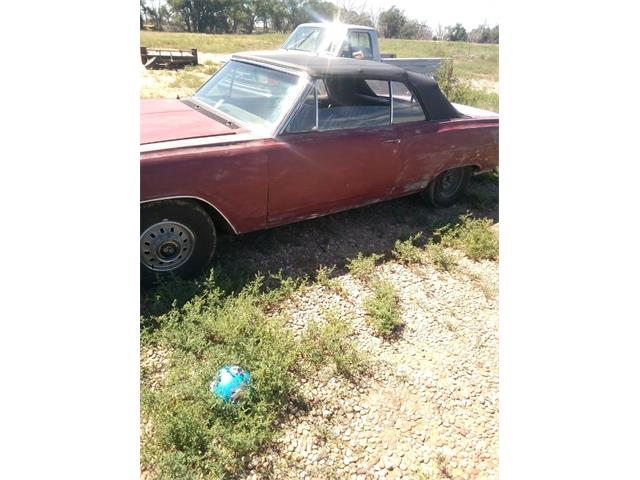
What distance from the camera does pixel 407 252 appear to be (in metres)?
3.96

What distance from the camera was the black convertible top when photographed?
12.1 ft

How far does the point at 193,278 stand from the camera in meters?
3.26

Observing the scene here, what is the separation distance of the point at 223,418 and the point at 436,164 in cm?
322

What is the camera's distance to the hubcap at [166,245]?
2980 mm

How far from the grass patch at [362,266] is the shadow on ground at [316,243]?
82 millimetres

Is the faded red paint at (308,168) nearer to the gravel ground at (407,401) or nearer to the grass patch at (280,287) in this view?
the grass patch at (280,287)

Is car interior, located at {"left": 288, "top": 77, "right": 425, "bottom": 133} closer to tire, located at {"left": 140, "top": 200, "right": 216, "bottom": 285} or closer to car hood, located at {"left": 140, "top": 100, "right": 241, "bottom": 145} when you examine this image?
car hood, located at {"left": 140, "top": 100, "right": 241, "bottom": 145}

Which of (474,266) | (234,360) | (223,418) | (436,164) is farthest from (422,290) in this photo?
A: (223,418)

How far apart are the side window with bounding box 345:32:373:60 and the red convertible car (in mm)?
5106

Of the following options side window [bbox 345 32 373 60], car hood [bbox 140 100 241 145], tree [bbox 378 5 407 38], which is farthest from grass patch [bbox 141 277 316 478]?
tree [bbox 378 5 407 38]

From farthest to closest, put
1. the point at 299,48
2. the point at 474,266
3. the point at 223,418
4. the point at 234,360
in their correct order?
1. the point at 299,48
2. the point at 474,266
3. the point at 234,360
4. the point at 223,418

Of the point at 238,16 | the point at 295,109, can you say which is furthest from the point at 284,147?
the point at 238,16

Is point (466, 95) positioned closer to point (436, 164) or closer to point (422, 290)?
point (436, 164)

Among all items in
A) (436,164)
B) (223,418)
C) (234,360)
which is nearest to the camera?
(223,418)
